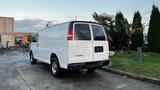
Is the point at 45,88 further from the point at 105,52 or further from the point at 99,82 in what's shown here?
the point at 105,52

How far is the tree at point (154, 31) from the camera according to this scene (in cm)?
1761

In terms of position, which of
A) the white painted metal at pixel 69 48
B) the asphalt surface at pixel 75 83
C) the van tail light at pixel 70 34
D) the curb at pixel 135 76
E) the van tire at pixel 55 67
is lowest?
the asphalt surface at pixel 75 83

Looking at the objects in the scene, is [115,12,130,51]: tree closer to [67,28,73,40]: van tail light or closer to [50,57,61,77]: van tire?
[50,57,61,77]: van tire

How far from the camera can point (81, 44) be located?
821 cm

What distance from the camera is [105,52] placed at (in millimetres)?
8891

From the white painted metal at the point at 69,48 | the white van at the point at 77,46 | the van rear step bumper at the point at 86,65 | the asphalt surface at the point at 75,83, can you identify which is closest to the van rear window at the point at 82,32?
the white van at the point at 77,46

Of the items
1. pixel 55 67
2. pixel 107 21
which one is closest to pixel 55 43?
pixel 55 67

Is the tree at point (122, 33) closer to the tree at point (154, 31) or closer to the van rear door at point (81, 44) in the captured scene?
the tree at point (154, 31)

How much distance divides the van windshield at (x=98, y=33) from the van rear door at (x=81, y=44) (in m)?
0.28

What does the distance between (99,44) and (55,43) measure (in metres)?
1.70

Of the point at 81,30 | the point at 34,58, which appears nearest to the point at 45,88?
the point at 81,30

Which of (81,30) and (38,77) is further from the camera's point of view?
(38,77)

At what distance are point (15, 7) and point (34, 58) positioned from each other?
11664 mm

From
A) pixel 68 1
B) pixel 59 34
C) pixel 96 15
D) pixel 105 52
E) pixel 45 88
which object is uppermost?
pixel 68 1
